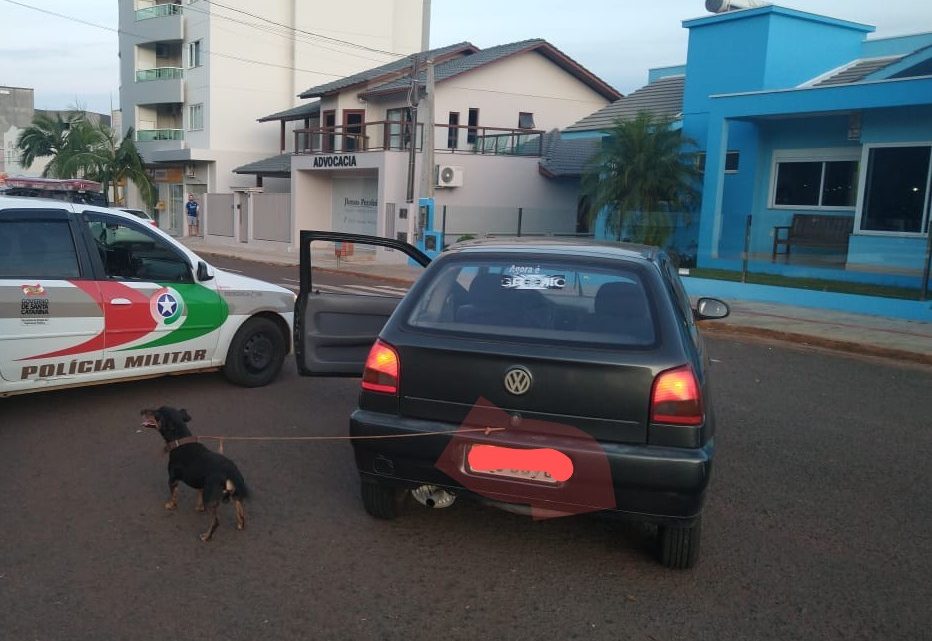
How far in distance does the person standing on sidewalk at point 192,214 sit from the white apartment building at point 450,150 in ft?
18.8

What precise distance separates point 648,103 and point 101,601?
25.8 m

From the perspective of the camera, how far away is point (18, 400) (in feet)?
23.8

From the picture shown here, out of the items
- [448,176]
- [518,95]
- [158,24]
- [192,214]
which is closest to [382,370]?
[448,176]

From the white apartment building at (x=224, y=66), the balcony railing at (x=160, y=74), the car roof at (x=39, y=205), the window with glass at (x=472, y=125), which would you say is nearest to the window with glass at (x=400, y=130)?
the window with glass at (x=472, y=125)

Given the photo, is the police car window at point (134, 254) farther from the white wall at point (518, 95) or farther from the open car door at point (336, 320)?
the white wall at point (518, 95)

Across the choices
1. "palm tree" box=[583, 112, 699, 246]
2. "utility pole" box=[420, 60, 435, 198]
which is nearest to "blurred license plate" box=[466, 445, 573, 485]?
"palm tree" box=[583, 112, 699, 246]

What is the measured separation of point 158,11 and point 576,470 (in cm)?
4714

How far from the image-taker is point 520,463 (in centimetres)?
392

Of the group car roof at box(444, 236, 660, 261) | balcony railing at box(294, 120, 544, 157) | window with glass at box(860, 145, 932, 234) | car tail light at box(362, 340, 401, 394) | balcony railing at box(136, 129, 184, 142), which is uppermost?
balcony railing at box(136, 129, 184, 142)

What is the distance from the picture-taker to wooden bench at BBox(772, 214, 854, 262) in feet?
57.0

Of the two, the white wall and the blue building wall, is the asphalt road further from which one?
the white wall

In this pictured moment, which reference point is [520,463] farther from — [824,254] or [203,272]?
[824,254]

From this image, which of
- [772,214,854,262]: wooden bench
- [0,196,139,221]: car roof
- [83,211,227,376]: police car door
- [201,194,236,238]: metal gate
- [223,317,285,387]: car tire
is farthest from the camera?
[201,194,236,238]: metal gate

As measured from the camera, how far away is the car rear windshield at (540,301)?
13.5 feet
